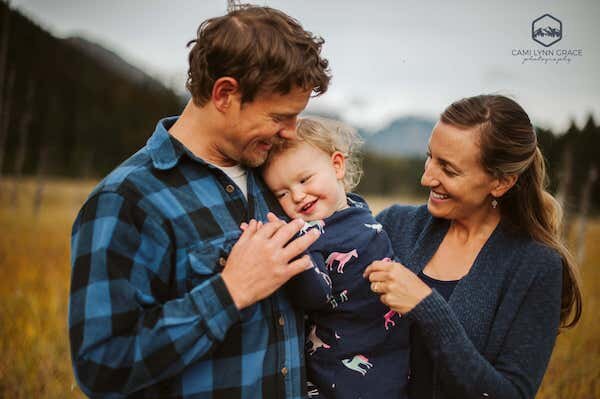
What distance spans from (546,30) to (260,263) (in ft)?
9.40

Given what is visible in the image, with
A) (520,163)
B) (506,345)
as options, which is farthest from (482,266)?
(520,163)

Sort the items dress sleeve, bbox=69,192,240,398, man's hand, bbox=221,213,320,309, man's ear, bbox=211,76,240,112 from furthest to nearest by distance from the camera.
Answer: man's ear, bbox=211,76,240,112, man's hand, bbox=221,213,320,309, dress sleeve, bbox=69,192,240,398

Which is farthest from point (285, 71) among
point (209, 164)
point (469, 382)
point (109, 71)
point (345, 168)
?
point (109, 71)

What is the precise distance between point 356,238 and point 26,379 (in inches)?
151

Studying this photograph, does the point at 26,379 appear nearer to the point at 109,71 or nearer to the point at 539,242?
the point at 539,242

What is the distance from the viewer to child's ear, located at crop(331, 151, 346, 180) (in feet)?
7.65

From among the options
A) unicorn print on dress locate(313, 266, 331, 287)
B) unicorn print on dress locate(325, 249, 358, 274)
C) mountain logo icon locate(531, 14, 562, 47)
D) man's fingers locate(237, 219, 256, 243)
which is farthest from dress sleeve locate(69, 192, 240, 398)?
mountain logo icon locate(531, 14, 562, 47)

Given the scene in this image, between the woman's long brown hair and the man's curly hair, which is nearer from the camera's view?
the man's curly hair

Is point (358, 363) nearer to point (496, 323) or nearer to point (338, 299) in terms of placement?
point (338, 299)

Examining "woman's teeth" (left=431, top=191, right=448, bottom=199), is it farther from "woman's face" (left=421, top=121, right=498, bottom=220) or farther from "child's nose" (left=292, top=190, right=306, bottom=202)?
"child's nose" (left=292, top=190, right=306, bottom=202)

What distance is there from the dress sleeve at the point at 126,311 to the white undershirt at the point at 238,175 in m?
0.51

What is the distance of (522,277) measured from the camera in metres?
2.01

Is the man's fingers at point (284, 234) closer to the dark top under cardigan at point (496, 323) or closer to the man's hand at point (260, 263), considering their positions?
the man's hand at point (260, 263)

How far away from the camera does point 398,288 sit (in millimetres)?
1843
